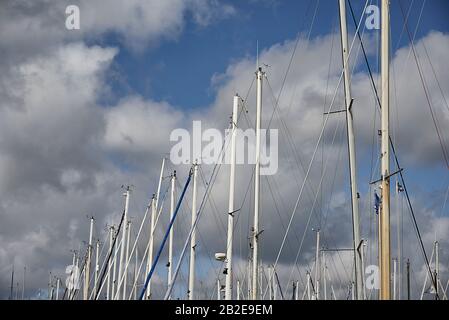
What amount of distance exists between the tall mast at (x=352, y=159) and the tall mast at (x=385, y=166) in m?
2.76

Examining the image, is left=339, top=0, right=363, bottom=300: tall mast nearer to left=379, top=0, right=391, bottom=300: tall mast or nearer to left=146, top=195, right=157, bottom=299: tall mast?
left=379, top=0, right=391, bottom=300: tall mast

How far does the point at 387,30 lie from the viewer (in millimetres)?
29922

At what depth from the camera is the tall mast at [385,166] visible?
26141 mm

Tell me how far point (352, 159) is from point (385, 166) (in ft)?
11.4

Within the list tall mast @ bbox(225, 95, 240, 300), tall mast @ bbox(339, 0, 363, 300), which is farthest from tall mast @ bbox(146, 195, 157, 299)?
tall mast @ bbox(339, 0, 363, 300)

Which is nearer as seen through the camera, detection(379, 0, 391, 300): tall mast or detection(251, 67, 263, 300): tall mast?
detection(379, 0, 391, 300): tall mast

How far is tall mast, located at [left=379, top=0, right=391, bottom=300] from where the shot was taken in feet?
85.8

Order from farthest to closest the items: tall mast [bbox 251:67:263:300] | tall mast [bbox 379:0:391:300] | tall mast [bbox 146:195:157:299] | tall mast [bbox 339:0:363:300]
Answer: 1. tall mast [bbox 146:195:157:299]
2. tall mast [bbox 251:67:263:300]
3. tall mast [bbox 339:0:363:300]
4. tall mast [bbox 379:0:391:300]

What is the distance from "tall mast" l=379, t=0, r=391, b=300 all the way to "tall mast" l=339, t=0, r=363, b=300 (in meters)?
2.76

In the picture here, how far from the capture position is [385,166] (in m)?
27.6

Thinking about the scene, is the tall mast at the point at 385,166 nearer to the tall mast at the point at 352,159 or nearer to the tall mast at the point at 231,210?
the tall mast at the point at 352,159

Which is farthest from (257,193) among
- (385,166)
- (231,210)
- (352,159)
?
(385,166)
